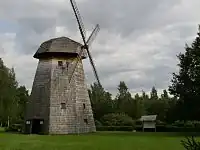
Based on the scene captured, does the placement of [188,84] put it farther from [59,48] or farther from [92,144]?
[92,144]

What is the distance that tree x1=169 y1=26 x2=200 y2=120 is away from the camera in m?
51.2

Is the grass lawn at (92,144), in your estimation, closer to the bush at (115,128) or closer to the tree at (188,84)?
the tree at (188,84)

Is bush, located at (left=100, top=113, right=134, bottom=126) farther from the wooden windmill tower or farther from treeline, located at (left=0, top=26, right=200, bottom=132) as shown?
the wooden windmill tower

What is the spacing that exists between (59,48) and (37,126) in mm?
11281

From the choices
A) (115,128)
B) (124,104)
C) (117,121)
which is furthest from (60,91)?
(124,104)

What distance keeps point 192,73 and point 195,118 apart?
6.11 meters

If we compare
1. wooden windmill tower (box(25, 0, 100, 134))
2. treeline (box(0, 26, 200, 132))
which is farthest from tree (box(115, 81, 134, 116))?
wooden windmill tower (box(25, 0, 100, 134))

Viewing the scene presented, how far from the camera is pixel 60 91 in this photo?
2120 inches

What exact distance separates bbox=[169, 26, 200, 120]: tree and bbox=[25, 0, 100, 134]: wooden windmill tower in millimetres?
11402

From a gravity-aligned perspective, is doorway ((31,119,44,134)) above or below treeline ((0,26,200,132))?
below

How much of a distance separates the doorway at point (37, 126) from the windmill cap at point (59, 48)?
9078mm

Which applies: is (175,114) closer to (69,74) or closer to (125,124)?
(69,74)

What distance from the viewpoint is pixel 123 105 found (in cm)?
10225

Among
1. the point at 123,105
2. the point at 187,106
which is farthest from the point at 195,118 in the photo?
the point at 123,105
